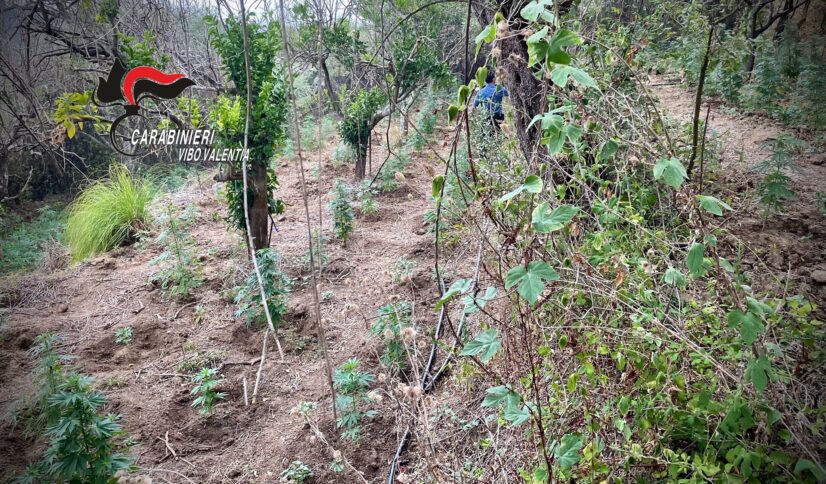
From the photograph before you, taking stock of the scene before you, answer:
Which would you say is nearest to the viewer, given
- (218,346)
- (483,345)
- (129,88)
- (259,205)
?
(483,345)

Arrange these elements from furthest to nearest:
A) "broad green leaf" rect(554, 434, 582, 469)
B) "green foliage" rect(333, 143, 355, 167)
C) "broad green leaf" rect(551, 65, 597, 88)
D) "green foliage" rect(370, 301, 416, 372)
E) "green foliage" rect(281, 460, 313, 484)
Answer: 1. "green foliage" rect(333, 143, 355, 167)
2. "green foliage" rect(370, 301, 416, 372)
3. "green foliage" rect(281, 460, 313, 484)
4. "broad green leaf" rect(554, 434, 582, 469)
5. "broad green leaf" rect(551, 65, 597, 88)

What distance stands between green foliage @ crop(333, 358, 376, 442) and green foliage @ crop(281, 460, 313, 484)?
226mm

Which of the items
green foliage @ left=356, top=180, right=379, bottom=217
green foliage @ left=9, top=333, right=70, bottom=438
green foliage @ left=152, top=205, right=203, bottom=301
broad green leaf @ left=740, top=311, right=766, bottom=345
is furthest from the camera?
green foliage @ left=356, top=180, right=379, bottom=217

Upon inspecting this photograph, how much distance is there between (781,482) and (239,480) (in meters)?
2.01

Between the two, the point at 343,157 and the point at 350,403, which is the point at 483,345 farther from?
the point at 343,157

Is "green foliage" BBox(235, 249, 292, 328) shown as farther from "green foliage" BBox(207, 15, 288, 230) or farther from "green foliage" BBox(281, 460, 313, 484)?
"green foliage" BBox(281, 460, 313, 484)

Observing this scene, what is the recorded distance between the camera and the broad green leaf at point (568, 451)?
4.03 ft

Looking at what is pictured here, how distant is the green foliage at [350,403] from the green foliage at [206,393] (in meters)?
0.71

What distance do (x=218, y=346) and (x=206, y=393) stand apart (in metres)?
0.70

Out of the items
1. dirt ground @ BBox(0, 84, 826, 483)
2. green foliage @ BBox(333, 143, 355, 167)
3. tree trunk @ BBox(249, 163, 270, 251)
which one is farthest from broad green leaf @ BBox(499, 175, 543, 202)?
green foliage @ BBox(333, 143, 355, 167)

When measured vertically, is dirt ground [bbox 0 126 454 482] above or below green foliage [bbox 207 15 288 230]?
below

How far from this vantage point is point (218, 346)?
10.2 feet

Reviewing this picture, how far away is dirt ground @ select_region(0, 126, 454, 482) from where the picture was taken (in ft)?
7.13

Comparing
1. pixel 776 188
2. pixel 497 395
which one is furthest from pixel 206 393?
pixel 776 188
